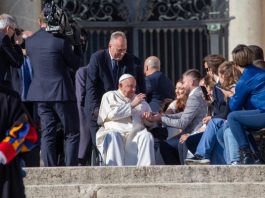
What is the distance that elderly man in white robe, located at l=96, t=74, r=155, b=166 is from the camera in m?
11.8

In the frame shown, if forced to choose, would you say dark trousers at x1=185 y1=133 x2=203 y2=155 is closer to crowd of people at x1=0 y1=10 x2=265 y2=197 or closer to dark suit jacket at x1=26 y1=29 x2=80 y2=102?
crowd of people at x1=0 y1=10 x2=265 y2=197

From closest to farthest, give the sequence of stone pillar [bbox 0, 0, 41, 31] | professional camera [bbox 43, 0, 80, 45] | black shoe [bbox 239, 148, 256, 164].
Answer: black shoe [bbox 239, 148, 256, 164], professional camera [bbox 43, 0, 80, 45], stone pillar [bbox 0, 0, 41, 31]

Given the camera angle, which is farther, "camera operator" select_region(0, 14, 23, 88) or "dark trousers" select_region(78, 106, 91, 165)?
"dark trousers" select_region(78, 106, 91, 165)

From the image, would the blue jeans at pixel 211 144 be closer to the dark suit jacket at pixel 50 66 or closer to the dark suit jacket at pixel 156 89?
the dark suit jacket at pixel 50 66

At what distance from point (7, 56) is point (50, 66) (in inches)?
26.5

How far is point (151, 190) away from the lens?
10086 mm

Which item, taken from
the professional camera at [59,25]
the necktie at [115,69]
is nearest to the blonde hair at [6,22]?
the professional camera at [59,25]

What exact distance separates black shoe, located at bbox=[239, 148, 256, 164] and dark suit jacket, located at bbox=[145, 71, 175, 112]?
2.73 metres

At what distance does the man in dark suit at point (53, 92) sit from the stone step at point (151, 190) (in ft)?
6.41

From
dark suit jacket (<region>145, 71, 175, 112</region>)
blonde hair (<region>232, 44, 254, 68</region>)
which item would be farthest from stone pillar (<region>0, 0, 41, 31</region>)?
blonde hair (<region>232, 44, 254, 68</region>)

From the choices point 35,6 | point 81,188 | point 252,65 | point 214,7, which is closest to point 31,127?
point 81,188

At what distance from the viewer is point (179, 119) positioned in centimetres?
1246

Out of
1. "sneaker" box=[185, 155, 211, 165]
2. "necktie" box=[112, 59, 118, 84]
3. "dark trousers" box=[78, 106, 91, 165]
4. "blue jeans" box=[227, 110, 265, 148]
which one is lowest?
"dark trousers" box=[78, 106, 91, 165]

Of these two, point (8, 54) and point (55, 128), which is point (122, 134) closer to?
point (55, 128)
